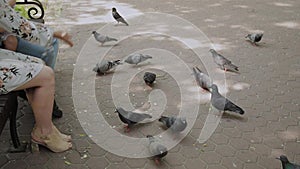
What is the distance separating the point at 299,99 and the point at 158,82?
1844mm

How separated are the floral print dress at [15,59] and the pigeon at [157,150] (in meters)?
1.24

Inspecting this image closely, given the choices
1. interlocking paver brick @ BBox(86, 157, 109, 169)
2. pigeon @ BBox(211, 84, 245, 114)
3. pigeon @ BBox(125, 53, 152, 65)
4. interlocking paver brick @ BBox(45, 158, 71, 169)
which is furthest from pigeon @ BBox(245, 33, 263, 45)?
interlocking paver brick @ BBox(45, 158, 71, 169)

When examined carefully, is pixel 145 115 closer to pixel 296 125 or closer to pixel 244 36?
pixel 296 125

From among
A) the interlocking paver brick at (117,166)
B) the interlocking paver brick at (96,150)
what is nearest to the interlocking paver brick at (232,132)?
the interlocking paver brick at (117,166)

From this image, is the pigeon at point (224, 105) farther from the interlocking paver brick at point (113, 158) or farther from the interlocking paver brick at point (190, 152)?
the interlocking paver brick at point (113, 158)

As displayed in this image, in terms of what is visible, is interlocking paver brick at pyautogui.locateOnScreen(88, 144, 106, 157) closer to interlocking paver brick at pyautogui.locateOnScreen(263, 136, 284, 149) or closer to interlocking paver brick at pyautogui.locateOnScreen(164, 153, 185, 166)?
interlocking paver brick at pyautogui.locateOnScreen(164, 153, 185, 166)

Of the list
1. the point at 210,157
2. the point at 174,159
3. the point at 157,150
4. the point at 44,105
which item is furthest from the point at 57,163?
the point at 210,157

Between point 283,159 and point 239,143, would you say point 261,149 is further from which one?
point 283,159

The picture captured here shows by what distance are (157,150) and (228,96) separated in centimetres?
165

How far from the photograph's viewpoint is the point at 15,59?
2.70 m

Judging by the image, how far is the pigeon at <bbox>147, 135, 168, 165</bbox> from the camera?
301 cm

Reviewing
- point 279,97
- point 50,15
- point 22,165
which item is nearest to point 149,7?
point 50,15

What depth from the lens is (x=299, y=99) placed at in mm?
4246

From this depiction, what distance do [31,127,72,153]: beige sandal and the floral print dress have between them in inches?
25.4
